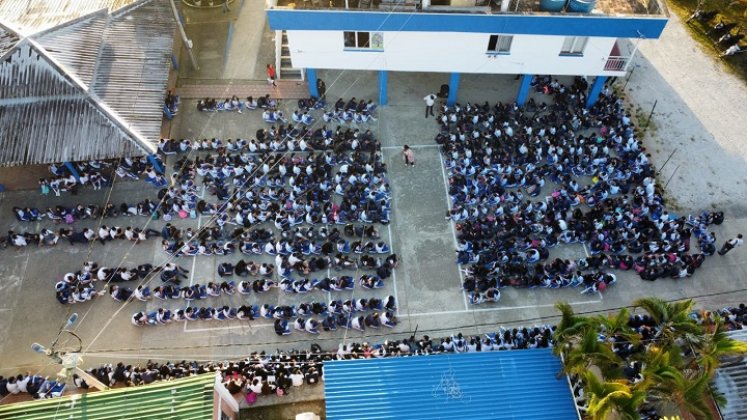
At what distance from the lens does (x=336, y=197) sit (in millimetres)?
20516

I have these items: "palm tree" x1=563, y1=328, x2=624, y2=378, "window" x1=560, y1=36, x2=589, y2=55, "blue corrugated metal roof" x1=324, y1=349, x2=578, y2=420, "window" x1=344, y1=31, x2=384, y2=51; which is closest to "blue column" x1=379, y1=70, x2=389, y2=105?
"window" x1=344, y1=31, x2=384, y2=51

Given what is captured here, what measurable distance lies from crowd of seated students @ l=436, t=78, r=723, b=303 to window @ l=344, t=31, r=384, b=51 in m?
4.07

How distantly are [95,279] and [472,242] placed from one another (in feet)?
42.6

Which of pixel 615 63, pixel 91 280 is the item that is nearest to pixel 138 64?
pixel 91 280

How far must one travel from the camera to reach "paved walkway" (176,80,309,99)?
23859 millimetres

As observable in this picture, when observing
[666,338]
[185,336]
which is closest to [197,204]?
[185,336]

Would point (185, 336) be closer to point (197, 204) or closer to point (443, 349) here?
point (197, 204)

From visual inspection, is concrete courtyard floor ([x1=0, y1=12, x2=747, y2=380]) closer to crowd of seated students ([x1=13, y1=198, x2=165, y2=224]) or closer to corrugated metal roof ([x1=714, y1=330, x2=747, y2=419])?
crowd of seated students ([x1=13, y1=198, x2=165, y2=224])

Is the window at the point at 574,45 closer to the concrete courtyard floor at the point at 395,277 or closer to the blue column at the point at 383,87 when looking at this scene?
the concrete courtyard floor at the point at 395,277

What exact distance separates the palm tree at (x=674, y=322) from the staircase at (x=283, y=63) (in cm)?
1700

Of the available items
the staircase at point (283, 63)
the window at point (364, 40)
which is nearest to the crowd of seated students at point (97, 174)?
the staircase at point (283, 63)

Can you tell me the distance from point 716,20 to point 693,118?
7251mm

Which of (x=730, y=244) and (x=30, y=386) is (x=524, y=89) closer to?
(x=730, y=244)

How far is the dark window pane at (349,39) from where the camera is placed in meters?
20.9
